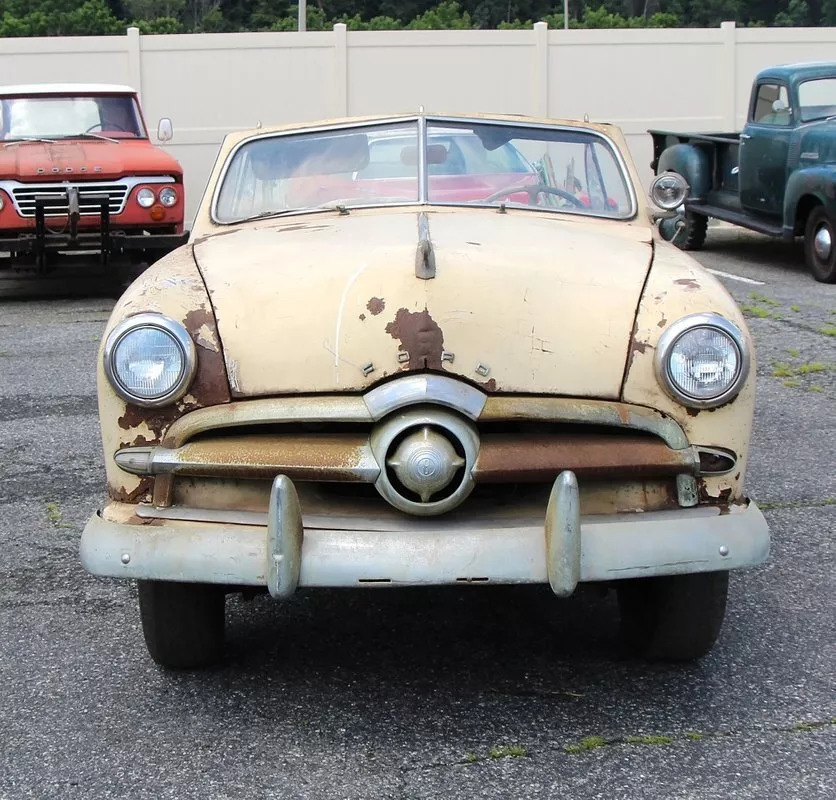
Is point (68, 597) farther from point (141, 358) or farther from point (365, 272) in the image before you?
point (365, 272)

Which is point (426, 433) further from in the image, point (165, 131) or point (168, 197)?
point (165, 131)

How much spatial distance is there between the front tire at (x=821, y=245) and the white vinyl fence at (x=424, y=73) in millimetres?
6629

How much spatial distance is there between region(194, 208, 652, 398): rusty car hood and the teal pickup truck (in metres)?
7.53

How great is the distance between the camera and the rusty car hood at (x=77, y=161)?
33.0 feet

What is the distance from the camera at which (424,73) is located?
58.9 ft

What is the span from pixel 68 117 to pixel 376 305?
8653 millimetres

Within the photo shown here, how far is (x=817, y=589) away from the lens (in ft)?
13.7

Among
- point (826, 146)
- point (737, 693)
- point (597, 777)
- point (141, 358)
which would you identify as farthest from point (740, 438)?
point (826, 146)

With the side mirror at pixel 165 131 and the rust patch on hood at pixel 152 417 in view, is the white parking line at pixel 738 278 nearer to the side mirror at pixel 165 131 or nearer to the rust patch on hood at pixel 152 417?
the side mirror at pixel 165 131

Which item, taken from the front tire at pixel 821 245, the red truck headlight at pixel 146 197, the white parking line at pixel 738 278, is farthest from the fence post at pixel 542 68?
the red truck headlight at pixel 146 197

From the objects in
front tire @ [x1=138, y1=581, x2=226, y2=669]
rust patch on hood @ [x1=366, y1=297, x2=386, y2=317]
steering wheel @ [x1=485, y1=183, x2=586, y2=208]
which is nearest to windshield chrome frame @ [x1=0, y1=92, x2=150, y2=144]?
steering wheel @ [x1=485, y1=183, x2=586, y2=208]

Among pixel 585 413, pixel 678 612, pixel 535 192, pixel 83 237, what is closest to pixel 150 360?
pixel 585 413

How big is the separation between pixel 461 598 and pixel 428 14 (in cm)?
4857

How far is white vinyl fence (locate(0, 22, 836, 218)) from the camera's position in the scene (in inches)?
688
